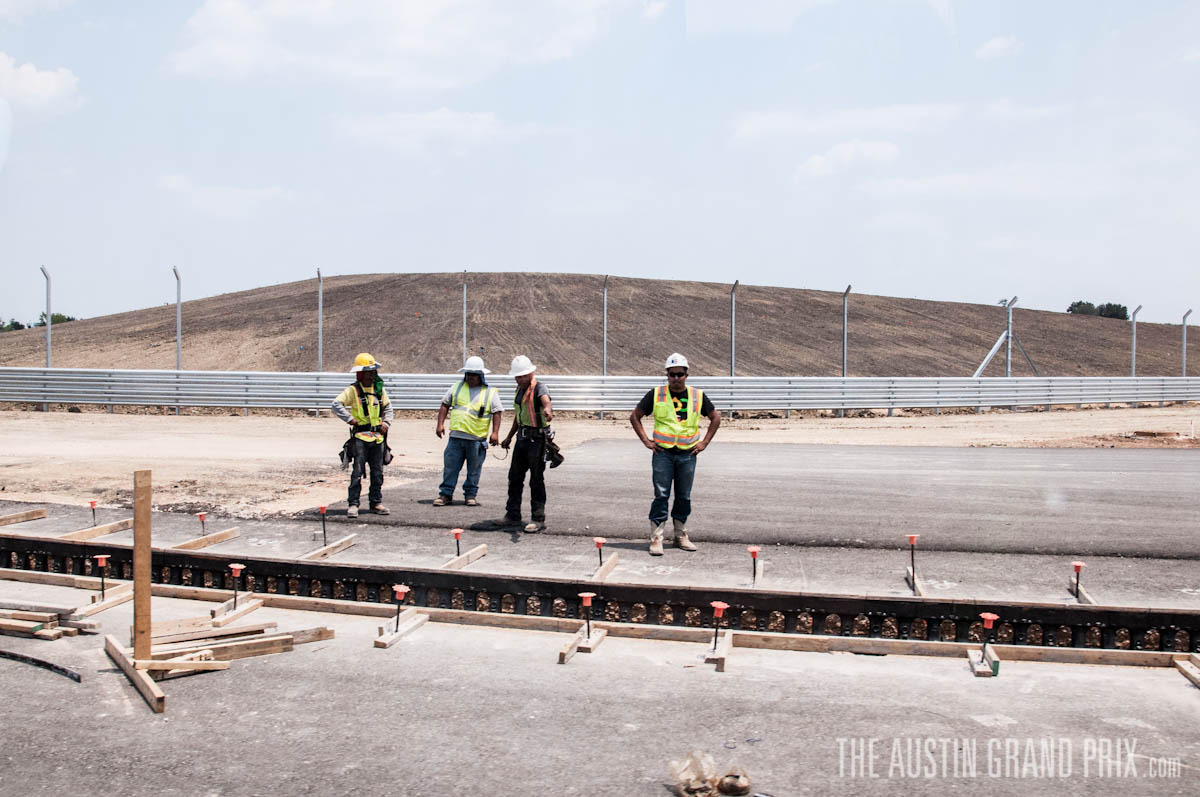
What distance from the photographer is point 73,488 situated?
43.3 feet

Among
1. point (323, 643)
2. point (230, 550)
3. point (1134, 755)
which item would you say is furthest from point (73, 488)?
point (1134, 755)

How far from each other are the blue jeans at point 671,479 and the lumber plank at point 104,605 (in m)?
4.48

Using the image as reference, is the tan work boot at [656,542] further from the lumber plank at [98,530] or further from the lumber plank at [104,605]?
the lumber plank at [98,530]

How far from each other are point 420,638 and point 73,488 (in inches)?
345

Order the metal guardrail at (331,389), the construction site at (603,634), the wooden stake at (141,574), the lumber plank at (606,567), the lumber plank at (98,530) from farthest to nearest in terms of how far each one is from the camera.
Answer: the metal guardrail at (331,389)
the lumber plank at (98,530)
the lumber plank at (606,567)
the wooden stake at (141,574)
the construction site at (603,634)

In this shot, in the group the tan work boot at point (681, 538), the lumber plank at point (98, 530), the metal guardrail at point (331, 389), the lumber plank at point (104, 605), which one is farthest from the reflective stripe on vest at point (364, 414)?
the metal guardrail at point (331, 389)

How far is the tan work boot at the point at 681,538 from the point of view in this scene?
9.26 m

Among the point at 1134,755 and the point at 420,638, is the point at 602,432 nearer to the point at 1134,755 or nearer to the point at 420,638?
the point at 420,638

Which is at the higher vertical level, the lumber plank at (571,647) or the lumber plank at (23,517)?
the lumber plank at (23,517)

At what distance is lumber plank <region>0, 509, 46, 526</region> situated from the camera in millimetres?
10461

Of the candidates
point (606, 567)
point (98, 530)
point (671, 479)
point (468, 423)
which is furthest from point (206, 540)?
point (671, 479)

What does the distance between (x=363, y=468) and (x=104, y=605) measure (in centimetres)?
403

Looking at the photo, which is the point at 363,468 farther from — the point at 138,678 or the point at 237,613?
the point at 138,678

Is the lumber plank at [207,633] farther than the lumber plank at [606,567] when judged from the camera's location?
No
